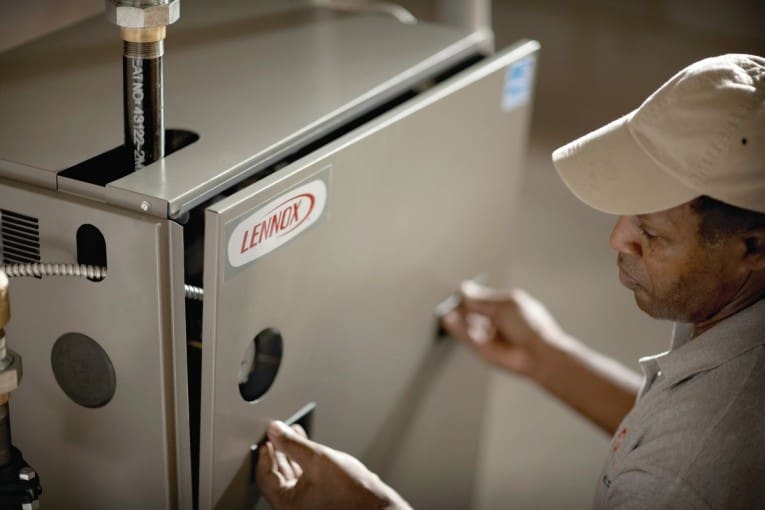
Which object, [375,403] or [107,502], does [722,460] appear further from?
[107,502]

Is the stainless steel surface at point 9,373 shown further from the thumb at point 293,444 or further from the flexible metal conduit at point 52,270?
the thumb at point 293,444

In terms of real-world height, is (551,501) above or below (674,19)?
below

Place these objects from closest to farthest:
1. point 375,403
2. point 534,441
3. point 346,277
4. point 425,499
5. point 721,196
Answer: point 721,196
point 346,277
point 375,403
point 425,499
point 534,441

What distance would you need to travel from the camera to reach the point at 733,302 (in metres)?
1.09

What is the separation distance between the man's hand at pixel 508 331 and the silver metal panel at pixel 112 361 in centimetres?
60

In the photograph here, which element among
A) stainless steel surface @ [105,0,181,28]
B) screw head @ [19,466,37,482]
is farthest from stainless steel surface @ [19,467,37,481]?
stainless steel surface @ [105,0,181,28]

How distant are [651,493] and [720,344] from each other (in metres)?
0.17

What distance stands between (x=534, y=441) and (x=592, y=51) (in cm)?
222

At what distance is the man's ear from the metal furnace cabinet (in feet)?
1.37

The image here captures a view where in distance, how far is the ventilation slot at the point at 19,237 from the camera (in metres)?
1.03

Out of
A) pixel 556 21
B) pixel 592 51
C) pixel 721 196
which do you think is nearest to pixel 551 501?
pixel 721 196

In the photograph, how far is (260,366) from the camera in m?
1.19

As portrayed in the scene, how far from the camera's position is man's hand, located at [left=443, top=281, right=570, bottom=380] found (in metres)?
1.60

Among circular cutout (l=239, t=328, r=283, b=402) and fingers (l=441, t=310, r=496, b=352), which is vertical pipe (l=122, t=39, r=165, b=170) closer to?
circular cutout (l=239, t=328, r=283, b=402)
